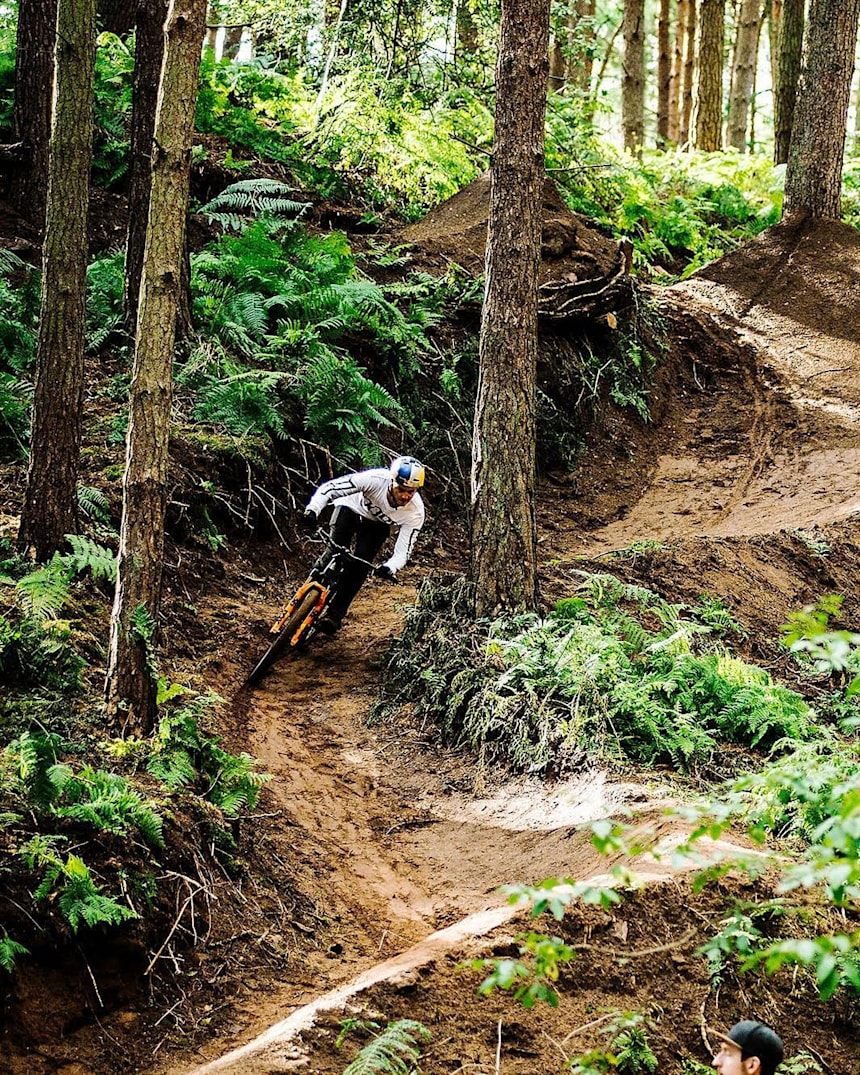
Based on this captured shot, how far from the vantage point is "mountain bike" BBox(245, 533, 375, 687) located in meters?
8.74

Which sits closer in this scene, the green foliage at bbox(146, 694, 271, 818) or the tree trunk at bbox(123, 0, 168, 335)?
the green foliage at bbox(146, 694, 271, 818)

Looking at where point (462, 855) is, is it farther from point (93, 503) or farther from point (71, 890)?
point (93, 503)

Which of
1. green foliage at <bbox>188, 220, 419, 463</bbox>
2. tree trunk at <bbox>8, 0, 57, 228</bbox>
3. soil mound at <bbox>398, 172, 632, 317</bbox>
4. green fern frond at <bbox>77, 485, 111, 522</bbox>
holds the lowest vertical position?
green fern frond at <bbox>77, 485, 111, 522</bbox>

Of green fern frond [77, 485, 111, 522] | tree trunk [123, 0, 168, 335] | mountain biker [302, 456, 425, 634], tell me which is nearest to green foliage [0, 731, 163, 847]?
green fern frond [77, 485, 111, 522]

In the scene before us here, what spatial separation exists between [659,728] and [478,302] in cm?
858

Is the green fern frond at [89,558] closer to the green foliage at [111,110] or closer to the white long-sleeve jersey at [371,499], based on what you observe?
the white long-sleeve jersey at [371,499]

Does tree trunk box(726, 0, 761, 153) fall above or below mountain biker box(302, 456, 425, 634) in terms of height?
above

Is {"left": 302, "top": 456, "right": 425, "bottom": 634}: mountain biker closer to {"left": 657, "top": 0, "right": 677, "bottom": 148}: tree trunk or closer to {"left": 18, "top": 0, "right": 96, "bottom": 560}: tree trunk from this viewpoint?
{"left": 18, "top": 0, "right": 96, "bottom": 560}: tree trunk

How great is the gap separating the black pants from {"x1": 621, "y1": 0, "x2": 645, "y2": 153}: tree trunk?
61.9 feet

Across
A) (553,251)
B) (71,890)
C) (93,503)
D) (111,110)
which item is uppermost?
(111,110)

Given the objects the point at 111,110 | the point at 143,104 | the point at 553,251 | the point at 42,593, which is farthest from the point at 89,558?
the point at 553,251

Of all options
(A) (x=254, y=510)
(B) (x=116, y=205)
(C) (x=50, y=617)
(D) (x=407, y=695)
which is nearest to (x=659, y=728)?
(D) (x=407, y=695)

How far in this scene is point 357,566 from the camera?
929cm

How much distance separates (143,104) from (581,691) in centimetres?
775
